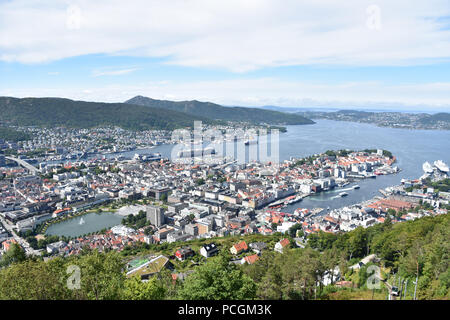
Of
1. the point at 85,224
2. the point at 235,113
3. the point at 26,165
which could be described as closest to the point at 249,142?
the point at 26,165

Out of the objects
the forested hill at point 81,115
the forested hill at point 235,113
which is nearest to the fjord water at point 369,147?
the forested hill at point 81,115

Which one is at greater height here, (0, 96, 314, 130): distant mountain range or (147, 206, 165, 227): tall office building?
(0, 96, 314, 130): distant mountain range

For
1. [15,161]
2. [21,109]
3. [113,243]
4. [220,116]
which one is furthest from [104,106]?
[113,243]

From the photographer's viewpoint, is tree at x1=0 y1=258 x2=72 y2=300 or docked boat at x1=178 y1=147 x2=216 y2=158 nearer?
tree at x1=0 y1=258 x2=72 y2=300

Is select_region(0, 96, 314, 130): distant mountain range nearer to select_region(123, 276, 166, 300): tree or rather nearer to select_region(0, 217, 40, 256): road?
select_region(0, 217, 40, 256): road

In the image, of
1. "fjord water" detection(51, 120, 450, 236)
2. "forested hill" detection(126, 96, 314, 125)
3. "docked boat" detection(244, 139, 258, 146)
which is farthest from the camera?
"forested hill" detection(126, 96, 314, 125)

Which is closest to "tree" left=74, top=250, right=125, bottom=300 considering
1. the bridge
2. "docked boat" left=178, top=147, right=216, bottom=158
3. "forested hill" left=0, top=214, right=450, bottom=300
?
"forested hill" left=0, top=214, right=450, bottom=300

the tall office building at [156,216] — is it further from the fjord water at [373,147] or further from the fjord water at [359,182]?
the fjord water at [373,147]
